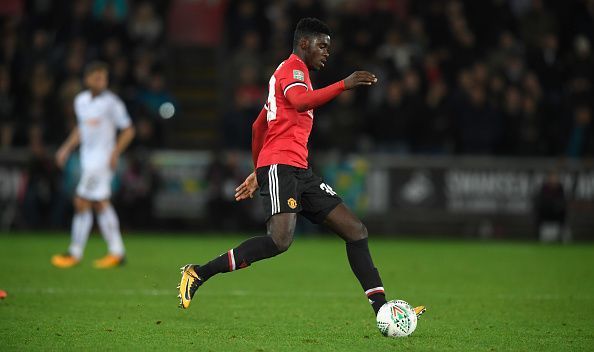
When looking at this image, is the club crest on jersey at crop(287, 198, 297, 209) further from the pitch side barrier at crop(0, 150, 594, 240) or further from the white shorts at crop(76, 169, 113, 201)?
the pitch side barrier at crop(0, 150, 594, 240)

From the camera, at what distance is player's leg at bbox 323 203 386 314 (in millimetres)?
7836

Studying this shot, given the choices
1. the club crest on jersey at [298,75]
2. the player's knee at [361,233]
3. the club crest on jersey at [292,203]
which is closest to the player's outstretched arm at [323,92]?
the club crest on jersey at [298,75]

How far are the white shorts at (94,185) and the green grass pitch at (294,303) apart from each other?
954 millimetres

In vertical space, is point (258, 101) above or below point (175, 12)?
below

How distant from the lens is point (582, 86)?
21.1 m

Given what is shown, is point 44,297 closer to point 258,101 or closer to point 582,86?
point 258,101

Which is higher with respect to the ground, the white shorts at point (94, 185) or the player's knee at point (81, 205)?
the white shorts at point (94, 185)

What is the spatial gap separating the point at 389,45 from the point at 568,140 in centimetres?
432

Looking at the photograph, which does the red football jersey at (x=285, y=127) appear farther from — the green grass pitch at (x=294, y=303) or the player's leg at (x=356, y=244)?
the green grass pitch at (x=294, y=303)

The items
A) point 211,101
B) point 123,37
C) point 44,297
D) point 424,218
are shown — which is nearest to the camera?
point 44,297

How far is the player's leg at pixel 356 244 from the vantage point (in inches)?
309

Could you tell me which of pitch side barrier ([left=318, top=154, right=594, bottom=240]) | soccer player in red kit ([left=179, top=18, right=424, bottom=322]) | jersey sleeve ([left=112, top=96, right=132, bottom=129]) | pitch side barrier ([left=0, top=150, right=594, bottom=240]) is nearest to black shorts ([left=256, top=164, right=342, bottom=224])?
soccer player in red kit ([left=179, top=18, right=424, bottom=322])

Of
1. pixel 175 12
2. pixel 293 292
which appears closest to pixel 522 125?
pixel 175 12

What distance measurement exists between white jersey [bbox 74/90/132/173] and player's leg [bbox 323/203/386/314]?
617 cm
